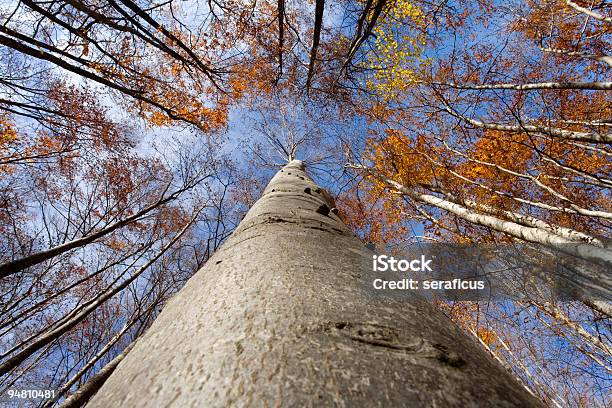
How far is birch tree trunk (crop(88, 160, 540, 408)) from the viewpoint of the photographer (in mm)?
372

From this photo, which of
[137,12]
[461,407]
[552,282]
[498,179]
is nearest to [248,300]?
[461,407]

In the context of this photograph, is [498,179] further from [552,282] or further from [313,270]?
[313,270]

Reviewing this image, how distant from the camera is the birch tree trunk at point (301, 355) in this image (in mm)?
372

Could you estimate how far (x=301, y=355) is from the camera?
0.43 metres

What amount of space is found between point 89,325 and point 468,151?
10067mm

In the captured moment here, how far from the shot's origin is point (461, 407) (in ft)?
1.19
